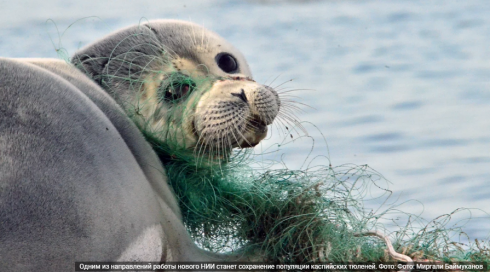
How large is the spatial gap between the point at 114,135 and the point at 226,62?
2.49 feet

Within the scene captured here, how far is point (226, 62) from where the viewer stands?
2734mm

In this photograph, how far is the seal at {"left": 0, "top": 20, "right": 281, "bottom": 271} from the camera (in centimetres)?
185

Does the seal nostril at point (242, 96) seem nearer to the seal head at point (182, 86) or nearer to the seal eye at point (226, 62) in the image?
the seal head at point (182, 86)

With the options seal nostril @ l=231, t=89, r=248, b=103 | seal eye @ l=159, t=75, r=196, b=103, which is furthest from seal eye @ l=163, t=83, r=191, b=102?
seal nostril @ l=231, t=89, r=248, b=103

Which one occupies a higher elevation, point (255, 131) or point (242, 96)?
point (242, 96)

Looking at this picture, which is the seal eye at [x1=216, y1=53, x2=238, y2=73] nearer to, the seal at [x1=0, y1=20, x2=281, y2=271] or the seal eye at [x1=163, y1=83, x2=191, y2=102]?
the seal at [x1=0, y1=20, x2=281, y2=271]

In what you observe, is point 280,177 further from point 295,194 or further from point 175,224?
point 175,224

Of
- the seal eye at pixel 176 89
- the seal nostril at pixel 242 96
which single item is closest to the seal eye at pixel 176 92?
the seal eye at pixel 176 89

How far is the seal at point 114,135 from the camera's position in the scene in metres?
1.85

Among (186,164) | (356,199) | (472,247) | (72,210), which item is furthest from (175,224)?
(472,247)

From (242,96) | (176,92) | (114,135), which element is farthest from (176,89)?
(114,135)

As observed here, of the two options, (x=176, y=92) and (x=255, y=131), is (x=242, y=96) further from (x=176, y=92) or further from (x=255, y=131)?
(x=176, y=92)

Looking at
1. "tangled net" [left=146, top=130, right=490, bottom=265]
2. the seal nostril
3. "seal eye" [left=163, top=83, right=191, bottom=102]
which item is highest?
the seal nostril

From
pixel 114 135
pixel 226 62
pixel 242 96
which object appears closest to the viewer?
pixel 114 135
